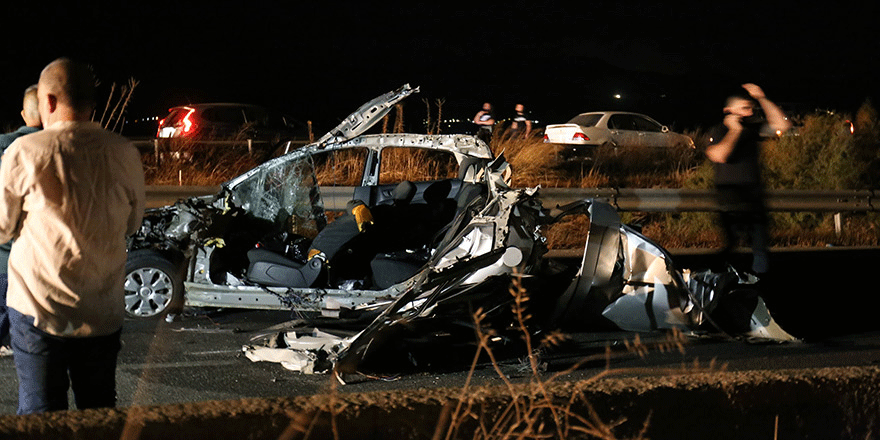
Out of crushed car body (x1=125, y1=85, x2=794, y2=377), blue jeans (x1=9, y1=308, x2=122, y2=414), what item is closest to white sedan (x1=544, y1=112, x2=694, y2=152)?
crushed car body (x1=125, y1=85, x2=794, y2=377)

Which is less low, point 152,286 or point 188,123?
point 188,123

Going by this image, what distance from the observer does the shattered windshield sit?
25.0 feet

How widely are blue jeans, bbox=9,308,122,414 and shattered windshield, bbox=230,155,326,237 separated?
14.5 feet

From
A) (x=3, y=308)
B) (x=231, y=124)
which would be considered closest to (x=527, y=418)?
(x=3, y=308)

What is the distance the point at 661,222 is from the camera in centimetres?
1200

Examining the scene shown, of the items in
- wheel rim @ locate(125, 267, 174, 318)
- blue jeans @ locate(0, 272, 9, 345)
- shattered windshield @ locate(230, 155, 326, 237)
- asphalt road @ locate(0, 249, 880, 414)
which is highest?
shattered windshield @ locate(230, 155, 326, 237)

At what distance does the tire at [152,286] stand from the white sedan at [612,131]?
488 inches

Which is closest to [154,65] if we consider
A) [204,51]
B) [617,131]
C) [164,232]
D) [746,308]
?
[204,51]

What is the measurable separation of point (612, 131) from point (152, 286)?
48.1 feet

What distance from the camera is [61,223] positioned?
2.95 m

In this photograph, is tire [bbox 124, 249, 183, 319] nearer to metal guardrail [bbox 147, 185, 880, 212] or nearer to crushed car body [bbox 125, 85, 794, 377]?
crushed car body [bbox 125, 85, 794, 377]

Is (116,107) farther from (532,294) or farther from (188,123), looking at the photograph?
(532,294)

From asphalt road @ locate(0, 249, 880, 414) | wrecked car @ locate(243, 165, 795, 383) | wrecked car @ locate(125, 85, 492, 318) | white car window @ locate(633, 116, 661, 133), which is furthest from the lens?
white car window @ locate(633, 116, 661, 133)

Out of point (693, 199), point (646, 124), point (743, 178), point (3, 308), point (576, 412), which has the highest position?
point (646, 124)
